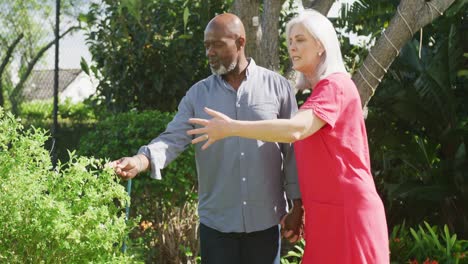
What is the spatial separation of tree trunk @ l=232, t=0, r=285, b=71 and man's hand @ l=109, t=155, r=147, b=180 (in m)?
2.44

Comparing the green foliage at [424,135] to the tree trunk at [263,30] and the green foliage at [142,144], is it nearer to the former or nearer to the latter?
the tree trunk at [263,30]

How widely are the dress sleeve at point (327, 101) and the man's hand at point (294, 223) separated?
68 cm

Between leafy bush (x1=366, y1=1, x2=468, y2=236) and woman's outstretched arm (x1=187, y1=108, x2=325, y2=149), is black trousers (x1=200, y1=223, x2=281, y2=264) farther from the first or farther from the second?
leafy bush (x1=366, y1=1, x2=468, y2=236)

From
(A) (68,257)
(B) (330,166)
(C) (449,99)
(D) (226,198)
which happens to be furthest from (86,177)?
(C) (449,99)

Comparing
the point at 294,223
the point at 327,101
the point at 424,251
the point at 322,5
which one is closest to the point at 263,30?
the point at 322,5

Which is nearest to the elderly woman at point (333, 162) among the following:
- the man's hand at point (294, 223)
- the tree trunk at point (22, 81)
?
the man's hand at point (294, 223)

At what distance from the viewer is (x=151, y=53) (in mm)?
7699

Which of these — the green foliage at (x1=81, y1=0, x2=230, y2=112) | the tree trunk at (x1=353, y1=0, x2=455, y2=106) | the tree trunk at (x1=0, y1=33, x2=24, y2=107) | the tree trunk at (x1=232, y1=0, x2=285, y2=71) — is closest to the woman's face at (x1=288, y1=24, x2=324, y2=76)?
the tree trunk at (x1=353, y1=0, x2=455, y2=106)

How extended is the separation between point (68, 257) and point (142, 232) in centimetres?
286

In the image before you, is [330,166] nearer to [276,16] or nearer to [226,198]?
[226,198]

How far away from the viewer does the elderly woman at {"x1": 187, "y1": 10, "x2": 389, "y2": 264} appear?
110 inches

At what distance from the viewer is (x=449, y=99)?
695 cm

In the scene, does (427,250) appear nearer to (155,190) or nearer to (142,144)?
(155,190)

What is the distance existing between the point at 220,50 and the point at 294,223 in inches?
33.7
